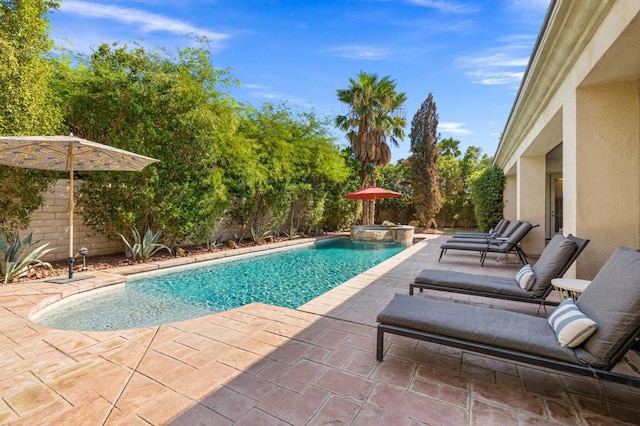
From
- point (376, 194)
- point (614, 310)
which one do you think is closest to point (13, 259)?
point (614, 310)

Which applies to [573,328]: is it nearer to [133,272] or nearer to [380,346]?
[380,346]

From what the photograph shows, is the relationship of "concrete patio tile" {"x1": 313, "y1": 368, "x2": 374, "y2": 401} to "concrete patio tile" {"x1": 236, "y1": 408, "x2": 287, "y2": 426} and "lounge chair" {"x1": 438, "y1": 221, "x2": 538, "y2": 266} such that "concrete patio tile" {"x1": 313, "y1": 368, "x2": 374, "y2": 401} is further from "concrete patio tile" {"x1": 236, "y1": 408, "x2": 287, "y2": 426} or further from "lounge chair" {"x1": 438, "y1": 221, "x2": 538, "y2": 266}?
"lounge chair" {"x1": 438, "y1": 221, "x2": 538, "y2": 266}

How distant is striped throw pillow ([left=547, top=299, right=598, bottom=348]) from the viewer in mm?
2084

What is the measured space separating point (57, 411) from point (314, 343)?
2.00 m

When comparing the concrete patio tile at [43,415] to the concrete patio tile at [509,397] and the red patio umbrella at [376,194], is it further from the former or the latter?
the red patio umbrella at [376,194]

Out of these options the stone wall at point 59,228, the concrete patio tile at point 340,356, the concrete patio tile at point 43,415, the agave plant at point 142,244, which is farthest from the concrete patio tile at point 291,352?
the stone wall at point 59,228

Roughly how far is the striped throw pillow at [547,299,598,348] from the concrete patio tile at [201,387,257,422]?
7.54 feet

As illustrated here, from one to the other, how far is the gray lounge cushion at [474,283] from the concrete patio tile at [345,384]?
2218mm

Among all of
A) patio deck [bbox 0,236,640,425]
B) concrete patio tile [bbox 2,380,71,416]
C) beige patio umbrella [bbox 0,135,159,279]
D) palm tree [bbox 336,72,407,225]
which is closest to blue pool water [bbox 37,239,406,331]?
patio deck [bbox 0,236,640,425]

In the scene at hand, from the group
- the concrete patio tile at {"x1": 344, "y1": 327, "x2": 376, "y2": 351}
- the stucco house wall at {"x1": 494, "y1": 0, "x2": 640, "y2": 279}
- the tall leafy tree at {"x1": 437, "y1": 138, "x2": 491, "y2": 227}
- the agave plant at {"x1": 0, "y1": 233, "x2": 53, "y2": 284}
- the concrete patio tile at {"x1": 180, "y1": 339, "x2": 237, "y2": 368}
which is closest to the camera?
the concrete patio tile at {"x1": 180, "y1": 339, "x2": 237, "y2": 368}

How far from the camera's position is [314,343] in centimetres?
301

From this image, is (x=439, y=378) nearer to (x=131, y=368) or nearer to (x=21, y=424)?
(x=131, y=368)

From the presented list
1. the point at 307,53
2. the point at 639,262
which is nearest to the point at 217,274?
the point at 639,262

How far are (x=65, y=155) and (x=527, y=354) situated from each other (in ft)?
23.5
